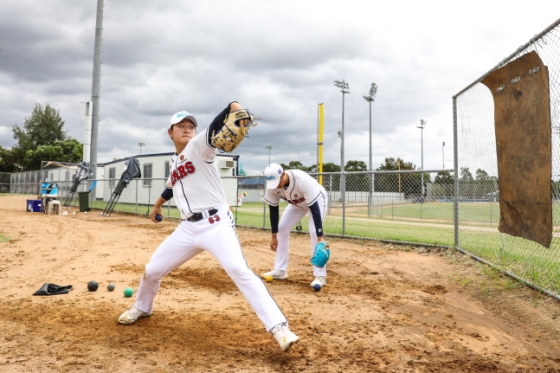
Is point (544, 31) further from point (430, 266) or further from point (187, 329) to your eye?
point (187, 329)

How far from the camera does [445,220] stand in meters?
15.5

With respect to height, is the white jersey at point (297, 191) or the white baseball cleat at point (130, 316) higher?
the white jersey at point (297, 191)

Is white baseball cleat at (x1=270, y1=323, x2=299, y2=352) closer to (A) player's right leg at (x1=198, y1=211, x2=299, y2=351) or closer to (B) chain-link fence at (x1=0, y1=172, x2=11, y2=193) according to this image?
(A) player's right leg at (x1=198, y1=211, x2=299, y2=351)

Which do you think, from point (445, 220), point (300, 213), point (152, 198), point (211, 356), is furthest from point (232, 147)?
point (152, 198)

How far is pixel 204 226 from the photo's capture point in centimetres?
375

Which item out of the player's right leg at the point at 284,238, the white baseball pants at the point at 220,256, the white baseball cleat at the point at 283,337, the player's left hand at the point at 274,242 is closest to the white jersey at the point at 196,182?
the white baseball pants at the point at 220,256

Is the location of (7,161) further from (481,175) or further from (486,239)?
(481,175)

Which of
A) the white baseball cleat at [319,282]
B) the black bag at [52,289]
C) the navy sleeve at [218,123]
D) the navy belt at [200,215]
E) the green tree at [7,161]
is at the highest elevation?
the green tree at [7,161]

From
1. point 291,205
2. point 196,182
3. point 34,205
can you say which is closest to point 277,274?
point 291,205

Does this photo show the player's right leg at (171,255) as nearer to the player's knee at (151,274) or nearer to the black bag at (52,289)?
the player's knee at (151,274)

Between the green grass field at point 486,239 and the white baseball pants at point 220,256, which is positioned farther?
the green grass field at point 486,239

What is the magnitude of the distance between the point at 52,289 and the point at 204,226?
10.5 feet

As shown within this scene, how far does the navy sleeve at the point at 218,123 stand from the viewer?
334 centimetres

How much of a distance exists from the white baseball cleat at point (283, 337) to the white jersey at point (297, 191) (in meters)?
2.91
